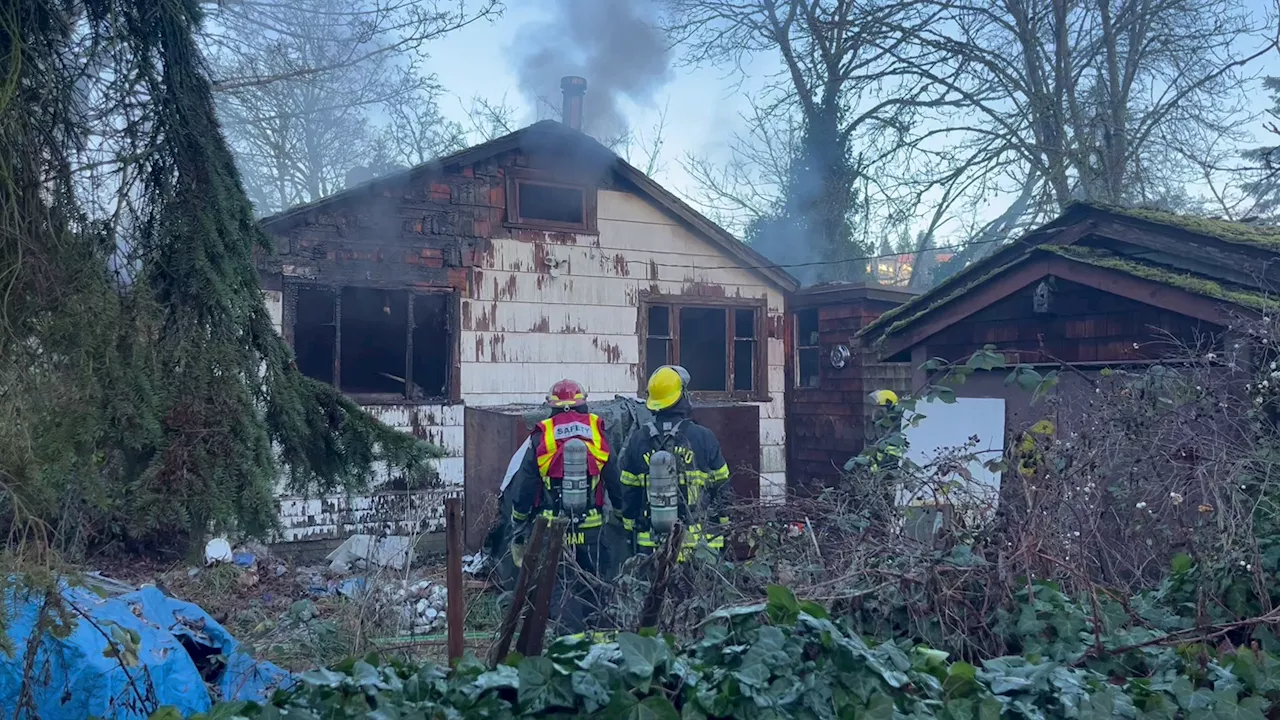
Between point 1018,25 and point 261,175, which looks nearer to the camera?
point 1018,25

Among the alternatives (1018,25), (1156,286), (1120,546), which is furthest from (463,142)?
(1120,546)

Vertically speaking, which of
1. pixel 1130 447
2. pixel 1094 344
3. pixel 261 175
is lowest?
pixel 1130 447

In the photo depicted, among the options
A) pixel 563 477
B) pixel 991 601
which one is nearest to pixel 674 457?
pixel 563 477

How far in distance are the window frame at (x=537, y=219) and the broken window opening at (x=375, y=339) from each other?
1193 mm

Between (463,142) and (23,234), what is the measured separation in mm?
21732

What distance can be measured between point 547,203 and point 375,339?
2.74 meters

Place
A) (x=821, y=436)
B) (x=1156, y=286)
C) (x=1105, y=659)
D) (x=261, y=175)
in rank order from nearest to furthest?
(x=1105, y=659) < (x=1156, y=286) < (x=821, y=436) < (x=261, y=175)

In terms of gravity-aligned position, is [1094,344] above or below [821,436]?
above

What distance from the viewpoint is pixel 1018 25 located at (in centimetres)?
1527

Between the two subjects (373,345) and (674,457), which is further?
(373,345)

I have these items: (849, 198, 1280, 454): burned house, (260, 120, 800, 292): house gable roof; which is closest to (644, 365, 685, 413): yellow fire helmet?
(849, 198, 1280, 454): burned house

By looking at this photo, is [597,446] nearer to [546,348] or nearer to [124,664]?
[124,664]

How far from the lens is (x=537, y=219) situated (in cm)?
1117

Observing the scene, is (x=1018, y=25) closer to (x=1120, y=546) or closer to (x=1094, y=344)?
(x=1094, y=344)
